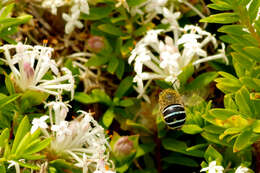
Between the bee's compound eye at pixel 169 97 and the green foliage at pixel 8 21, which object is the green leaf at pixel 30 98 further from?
the bee's compound eye at pixel 169 97

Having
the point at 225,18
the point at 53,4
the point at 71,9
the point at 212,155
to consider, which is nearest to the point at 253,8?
the point at 225,18

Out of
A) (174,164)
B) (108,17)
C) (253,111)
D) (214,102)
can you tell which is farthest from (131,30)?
(253,111)

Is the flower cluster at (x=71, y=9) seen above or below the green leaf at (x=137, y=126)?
above

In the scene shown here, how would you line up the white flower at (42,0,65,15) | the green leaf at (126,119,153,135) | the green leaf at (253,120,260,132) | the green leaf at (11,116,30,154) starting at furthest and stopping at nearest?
the white flower at (42,0,65,15) → the green leaf at (126,119,153,135) → the green leaf at (11,116,30,154) → the green leaf at (253,120,260,132)

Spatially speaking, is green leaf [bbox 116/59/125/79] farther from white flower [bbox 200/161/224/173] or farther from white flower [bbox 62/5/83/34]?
white flower [bbox 200/161/224/173]

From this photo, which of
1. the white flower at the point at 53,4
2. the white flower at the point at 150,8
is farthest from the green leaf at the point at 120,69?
the white flower at the point at 53,4

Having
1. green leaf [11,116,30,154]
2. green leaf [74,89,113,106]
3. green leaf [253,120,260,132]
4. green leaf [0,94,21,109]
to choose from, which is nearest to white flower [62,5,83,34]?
green leaf [74,89,113,106]

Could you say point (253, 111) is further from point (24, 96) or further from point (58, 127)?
point (24, 96)
